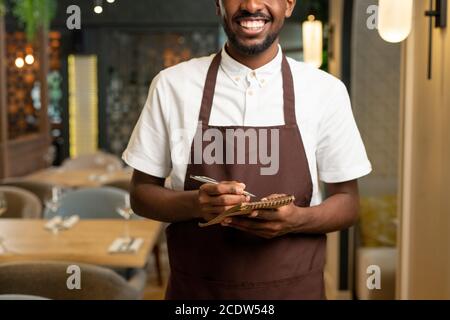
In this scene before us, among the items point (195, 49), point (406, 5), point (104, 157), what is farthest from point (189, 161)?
point (195, 49)

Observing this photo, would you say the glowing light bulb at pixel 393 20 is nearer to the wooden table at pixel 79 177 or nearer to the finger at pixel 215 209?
the finger at pixel 215 209

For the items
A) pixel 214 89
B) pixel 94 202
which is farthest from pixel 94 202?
pixel 214 89

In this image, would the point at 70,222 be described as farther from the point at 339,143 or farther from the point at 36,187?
the point at 339,143

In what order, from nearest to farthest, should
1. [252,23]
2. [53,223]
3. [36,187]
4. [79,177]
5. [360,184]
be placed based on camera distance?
[252,23] → [360,184] → [53,223] → [36,187] → [79,177]

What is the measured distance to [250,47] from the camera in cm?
120

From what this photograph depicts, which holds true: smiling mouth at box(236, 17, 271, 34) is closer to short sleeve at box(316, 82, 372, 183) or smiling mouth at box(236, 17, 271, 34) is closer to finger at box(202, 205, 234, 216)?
short sleeve at box(316, 82, 372, 183)

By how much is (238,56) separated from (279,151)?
19 centimetres

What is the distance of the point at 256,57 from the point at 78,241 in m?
1.81

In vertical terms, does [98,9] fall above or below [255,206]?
above

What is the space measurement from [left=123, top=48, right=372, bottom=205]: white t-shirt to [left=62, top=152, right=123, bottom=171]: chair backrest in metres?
4.68

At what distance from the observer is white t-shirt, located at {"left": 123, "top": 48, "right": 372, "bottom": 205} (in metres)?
1.22

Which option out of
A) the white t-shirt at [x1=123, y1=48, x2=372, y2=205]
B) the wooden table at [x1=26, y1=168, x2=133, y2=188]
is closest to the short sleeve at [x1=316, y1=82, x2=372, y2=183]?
the white t-shirt at [x1=123, y1=48, x2=372, y2=205]

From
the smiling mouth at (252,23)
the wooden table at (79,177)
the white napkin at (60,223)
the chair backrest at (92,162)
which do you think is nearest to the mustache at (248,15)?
the smiling mouth at (252,23)

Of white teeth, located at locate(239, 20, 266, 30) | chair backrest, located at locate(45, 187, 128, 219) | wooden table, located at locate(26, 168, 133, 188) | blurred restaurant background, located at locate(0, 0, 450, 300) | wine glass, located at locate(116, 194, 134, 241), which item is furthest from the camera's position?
wooden table, located at locate(26, 168, 133, 188)
